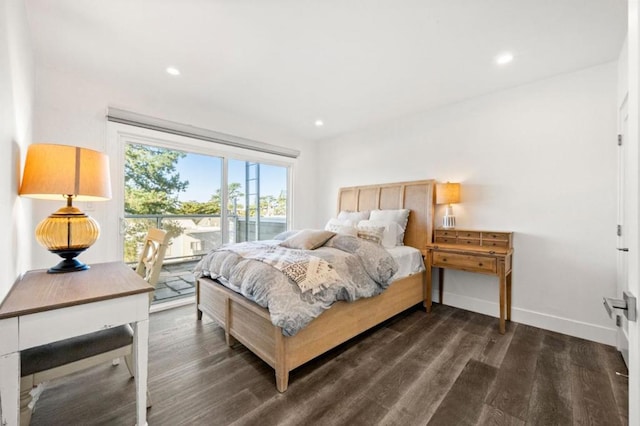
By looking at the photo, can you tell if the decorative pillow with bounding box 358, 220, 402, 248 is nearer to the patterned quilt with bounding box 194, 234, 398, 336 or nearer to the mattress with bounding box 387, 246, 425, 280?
the mattress with bounding box 387, 246, 425, 280

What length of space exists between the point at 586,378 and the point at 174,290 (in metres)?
4.18

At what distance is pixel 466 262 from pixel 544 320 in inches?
36.9

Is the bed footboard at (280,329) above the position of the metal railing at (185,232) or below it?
below

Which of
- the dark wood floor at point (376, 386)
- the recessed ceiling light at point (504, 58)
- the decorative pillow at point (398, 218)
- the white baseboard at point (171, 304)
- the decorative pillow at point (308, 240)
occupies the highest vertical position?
the recessed ceiling light at point (504, 58)

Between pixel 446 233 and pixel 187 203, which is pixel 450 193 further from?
pixel 187 203

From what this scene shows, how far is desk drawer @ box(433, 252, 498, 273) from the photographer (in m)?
2.62

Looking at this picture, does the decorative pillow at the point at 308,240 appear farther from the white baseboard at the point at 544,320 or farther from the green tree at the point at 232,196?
the white baseboard at the point at 544,320

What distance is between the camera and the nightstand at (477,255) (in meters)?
2.57

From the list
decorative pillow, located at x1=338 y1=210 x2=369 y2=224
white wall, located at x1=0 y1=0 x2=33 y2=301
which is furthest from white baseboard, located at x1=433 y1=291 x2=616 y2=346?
white wall, located at x1=0 y1=0 x2=33 y2=301

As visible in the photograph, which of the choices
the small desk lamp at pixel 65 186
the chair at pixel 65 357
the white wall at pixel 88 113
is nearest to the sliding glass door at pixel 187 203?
the white wall at pixel 88 113

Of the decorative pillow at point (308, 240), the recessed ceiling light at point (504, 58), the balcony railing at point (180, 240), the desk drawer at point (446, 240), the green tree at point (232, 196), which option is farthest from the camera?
the green tree at point (232, 196)

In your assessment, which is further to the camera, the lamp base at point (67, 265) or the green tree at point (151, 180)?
the green tree at point (151, 180)

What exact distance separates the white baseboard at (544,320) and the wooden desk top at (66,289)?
3.28 meters

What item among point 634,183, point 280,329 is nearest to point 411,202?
point 280,329
